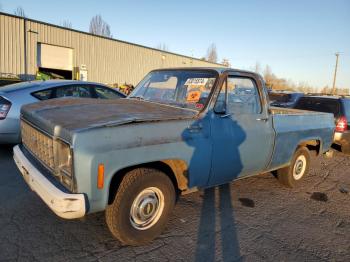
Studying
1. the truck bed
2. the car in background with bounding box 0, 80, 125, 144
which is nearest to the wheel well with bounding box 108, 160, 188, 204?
the truck bed

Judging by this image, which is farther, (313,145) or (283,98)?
(283,98)

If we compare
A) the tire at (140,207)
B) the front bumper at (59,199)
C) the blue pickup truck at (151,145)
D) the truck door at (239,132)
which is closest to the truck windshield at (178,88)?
the blue pickup truck at (151,145)

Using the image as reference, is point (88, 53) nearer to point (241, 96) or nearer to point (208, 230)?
point (241, 96)

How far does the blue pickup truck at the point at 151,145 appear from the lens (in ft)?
8.89

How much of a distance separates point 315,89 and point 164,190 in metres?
83.8

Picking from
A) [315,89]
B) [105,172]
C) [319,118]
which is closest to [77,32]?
[319,118]

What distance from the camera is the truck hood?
2.83 meters

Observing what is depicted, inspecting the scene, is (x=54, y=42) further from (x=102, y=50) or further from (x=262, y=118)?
(x=262, y=118)

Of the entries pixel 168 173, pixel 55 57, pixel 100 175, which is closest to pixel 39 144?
pixel 100 175

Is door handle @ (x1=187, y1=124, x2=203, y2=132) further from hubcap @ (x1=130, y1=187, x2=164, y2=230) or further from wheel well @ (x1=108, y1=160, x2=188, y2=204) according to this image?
hubcap @ (x1=130, y1=187, x2=164, y2=230)

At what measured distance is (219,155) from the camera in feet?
12.4

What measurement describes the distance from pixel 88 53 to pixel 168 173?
2580 cm

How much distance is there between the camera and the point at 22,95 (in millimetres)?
5902

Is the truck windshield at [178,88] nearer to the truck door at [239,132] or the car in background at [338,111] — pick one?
the truck door at [239,132]
